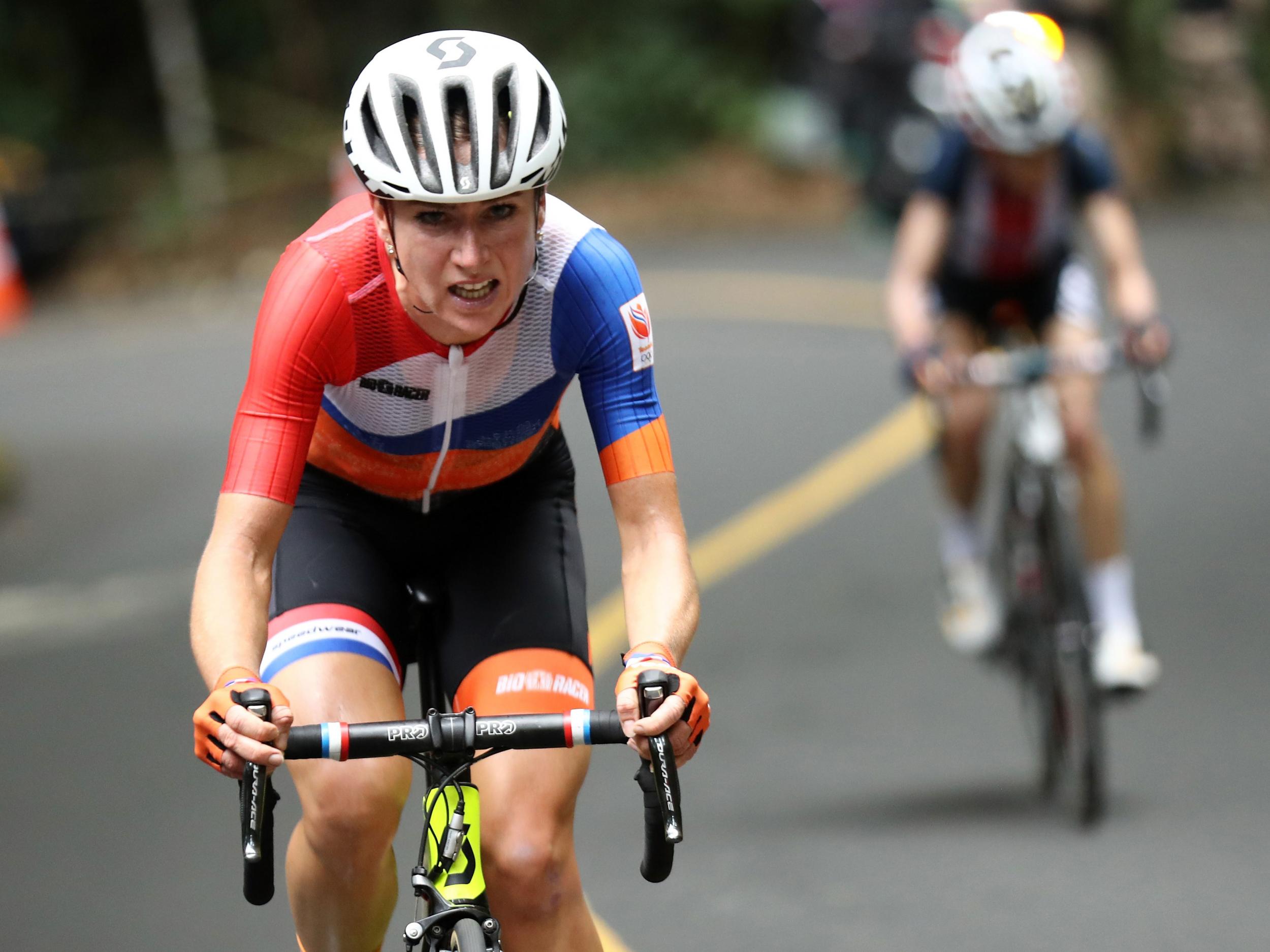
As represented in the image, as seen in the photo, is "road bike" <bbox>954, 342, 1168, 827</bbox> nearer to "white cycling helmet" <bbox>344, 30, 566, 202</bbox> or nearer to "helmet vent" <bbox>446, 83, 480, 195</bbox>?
"white cycling helmet" <bbox>344, 30, 566, 202</bbox>

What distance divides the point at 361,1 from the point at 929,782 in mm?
20123

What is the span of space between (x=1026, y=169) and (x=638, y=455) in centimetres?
346

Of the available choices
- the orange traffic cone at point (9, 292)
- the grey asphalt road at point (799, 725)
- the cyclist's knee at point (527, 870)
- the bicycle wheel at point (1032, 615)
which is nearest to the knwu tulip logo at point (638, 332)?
the cyclist's knee at point (527, 870)

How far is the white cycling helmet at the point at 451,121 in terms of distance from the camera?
3127 millimetres

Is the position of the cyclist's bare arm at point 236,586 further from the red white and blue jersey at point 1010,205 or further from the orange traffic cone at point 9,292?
the orange traffic cone at point 9,292

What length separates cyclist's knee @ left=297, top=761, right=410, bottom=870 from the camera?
331cm

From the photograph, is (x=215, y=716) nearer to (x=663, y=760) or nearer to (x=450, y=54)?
(x=663, y=760)

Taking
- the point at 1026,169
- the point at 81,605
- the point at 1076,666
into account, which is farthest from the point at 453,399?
the point at 81,605

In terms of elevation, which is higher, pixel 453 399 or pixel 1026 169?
pixel 1026 169

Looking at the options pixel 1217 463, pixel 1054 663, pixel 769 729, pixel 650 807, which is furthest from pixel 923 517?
pixel 650 807

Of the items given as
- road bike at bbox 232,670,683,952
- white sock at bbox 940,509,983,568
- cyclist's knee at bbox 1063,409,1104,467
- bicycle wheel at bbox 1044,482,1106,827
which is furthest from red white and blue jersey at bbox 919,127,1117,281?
road bike at bbox 232,670,683,952

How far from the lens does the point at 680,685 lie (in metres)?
2.91

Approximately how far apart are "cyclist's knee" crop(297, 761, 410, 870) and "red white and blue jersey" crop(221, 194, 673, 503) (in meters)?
0.52

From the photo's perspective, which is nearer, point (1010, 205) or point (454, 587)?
point (454, 587)
